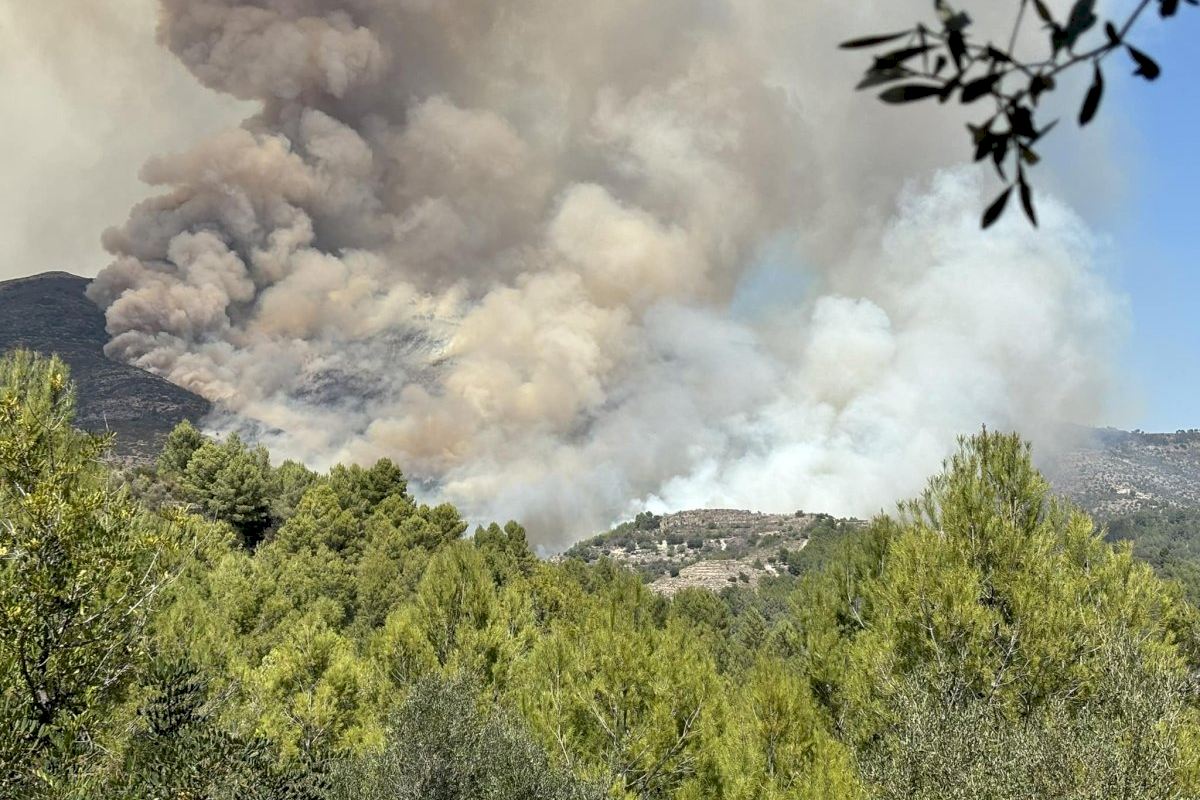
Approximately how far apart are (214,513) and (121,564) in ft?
190

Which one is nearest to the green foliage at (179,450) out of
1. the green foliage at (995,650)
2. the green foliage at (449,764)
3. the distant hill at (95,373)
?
the distant hill at (95,373)

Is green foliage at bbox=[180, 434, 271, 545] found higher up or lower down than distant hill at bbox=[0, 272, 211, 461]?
lower down

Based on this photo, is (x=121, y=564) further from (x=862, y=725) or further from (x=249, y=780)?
(x=862, y=725)

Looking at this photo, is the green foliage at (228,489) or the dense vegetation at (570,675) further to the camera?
the green foliage at (228,489)

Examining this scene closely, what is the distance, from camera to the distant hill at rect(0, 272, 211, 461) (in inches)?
5246

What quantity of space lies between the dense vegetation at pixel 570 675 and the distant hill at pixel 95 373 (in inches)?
3956

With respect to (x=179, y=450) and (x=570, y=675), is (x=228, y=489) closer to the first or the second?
(x=179, y=450)

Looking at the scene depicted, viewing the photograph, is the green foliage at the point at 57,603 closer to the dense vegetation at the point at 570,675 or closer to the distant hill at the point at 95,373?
the dense vegetation at the point at 570,675

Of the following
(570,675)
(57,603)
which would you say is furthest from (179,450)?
(57,603)

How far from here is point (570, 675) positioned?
24.1 m

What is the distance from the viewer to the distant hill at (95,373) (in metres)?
133

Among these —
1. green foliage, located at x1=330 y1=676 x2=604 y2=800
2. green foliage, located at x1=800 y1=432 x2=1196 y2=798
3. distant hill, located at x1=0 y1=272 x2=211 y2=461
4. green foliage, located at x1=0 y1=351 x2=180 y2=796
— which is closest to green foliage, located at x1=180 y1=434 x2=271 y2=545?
distant hill, located at x1=0 y1=272 x2=211 y2=461

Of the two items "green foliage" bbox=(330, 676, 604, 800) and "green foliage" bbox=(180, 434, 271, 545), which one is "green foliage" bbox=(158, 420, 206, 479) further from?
"green foliage" bbox=(330, 676, 604, 800)

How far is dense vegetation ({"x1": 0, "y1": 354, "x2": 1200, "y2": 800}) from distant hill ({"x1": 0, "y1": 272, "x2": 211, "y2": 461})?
100474 mm
